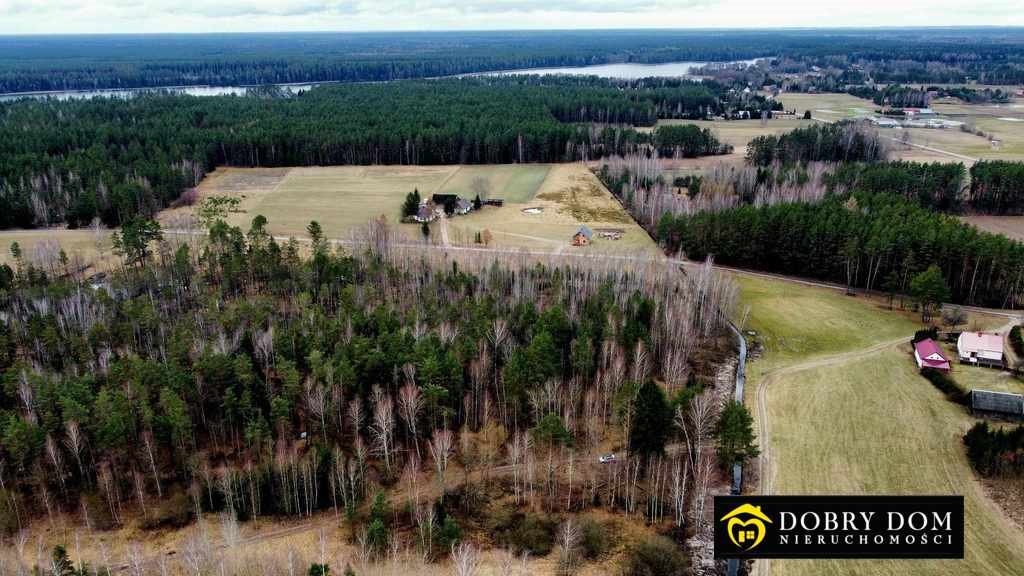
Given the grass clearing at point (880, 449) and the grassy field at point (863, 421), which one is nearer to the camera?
the grass clearing at point (880, 449)

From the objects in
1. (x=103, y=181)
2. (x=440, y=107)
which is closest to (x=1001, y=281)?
(x=103, y=181)

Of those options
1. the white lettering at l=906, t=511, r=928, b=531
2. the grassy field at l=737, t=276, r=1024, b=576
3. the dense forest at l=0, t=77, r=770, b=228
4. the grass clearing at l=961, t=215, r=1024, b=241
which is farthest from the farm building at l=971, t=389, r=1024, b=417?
the dense forest at l=0, t=77, r=770, b=228

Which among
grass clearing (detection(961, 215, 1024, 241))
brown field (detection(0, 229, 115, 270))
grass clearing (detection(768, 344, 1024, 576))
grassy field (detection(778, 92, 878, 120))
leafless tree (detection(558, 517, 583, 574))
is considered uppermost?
grassy field (detection(778, 92, 878, 120))

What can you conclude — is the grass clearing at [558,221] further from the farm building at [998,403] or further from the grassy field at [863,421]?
the farm building at [998,403]

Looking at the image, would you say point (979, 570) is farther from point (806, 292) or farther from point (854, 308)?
point (806, 292)

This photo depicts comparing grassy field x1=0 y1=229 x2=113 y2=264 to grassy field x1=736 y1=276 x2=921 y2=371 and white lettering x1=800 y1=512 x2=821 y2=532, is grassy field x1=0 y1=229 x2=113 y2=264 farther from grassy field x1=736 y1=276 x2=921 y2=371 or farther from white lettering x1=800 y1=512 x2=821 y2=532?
white lettering x1=800 y1=512 x2=821 y2=532

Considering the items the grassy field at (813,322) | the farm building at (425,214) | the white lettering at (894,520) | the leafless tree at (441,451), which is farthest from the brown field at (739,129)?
the white lettering at (894,520)

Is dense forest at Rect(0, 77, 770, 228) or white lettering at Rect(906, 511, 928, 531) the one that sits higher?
dense forest at Rect(0, 77, 770, 228)
